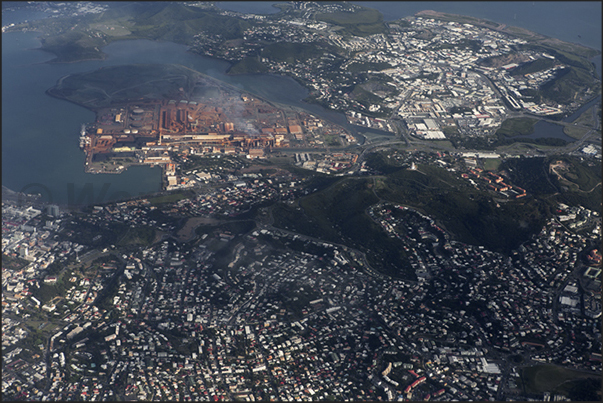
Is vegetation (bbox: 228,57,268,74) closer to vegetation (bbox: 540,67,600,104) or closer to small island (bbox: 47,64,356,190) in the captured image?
small island (bbox: 47,64,356,190)

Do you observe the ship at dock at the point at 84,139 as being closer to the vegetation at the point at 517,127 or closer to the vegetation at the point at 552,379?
the vegetation at the point at 517,127

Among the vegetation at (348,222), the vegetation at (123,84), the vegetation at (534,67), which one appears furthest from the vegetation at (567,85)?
the vegetation at (123,84)

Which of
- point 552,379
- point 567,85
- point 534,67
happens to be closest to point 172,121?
point 552,379

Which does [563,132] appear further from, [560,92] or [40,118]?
[40,118]

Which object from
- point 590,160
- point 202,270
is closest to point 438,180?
point 590,160

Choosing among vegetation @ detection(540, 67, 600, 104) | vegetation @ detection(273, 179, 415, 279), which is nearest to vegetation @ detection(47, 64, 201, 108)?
vegetation @ detection(273, 179, 415, 279)

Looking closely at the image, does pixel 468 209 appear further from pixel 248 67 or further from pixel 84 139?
pixel 248 67
